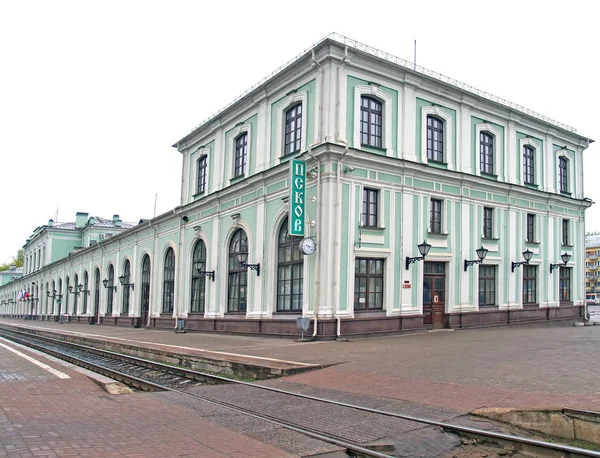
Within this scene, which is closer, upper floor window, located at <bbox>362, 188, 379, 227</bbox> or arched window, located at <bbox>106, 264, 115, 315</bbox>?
upper floor window, located at <bbox>362, 188, 379, 227</bbox>

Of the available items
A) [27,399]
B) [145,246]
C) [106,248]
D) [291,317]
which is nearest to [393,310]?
[291,317]

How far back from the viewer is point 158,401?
9242mm

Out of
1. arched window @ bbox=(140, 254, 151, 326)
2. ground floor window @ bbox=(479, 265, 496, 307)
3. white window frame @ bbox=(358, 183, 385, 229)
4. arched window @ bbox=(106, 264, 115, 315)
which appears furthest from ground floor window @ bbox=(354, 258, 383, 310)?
arched window @ bbox=(106, 264, 115, 315)

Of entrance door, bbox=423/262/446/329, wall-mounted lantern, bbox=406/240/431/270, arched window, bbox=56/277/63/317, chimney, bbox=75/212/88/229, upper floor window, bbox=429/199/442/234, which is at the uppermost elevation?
chimney, bbox=75/212/88/229

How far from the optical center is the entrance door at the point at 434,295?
21.9 metres

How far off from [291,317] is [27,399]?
→ 475 inches

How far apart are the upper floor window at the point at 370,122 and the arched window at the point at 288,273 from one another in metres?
4.50

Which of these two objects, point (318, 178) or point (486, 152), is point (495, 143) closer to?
point (486, 152)

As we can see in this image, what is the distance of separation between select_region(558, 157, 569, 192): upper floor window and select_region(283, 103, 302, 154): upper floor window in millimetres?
15344

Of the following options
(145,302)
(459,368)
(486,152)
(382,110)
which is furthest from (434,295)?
(145,302)

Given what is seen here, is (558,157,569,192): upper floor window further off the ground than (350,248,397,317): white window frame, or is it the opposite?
(558,157,569,192): upper floor window

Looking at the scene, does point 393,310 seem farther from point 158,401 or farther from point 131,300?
point 131,300

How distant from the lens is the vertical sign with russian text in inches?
763

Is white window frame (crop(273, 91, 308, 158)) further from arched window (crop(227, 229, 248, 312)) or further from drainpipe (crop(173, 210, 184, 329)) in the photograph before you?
drainpipe (crop(173, 210, 184, 329))
